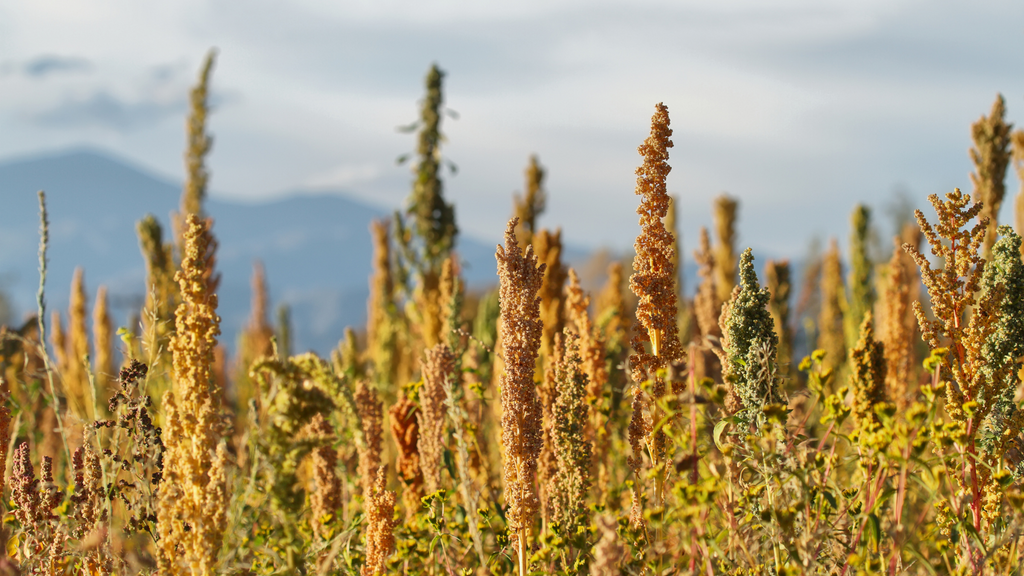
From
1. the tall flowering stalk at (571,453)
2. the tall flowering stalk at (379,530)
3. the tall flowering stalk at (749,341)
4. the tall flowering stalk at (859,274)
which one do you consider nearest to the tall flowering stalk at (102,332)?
the tall flowering stalk at (379,530)

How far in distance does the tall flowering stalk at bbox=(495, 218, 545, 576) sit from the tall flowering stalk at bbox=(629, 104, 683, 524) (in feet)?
1.21

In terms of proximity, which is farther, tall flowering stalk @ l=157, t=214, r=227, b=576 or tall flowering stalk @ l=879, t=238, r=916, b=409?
tall flowering stalk @ l=879, t=238, r=916, b=409

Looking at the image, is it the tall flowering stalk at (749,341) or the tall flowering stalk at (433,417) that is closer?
the tall flowering stalk at (749,341)

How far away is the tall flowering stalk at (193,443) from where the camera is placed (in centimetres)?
218

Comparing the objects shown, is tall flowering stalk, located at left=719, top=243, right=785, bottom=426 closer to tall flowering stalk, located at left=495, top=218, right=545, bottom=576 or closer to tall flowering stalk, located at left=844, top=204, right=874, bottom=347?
tall flowering stalk, located at left=495, top=218, right=545, bottom=576

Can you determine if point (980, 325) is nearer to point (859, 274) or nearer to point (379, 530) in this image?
point (379, 530)

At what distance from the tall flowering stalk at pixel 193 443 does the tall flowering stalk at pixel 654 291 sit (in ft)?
4.63

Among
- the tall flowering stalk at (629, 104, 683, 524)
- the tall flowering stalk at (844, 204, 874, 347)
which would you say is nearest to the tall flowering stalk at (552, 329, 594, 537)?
the tall flowering stalk at (629, 104, 683, 524)

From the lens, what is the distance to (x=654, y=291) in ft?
8.43

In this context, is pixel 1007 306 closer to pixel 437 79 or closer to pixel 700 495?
pixel 700 495

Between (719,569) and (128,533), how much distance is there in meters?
2.13

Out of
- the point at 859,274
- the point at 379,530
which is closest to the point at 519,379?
the point at 379,530

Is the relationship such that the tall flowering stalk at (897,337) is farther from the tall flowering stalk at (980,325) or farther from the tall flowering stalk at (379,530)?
the tall flowering stalk at (379,530)

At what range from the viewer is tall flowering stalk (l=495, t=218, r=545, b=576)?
98.1 inches
